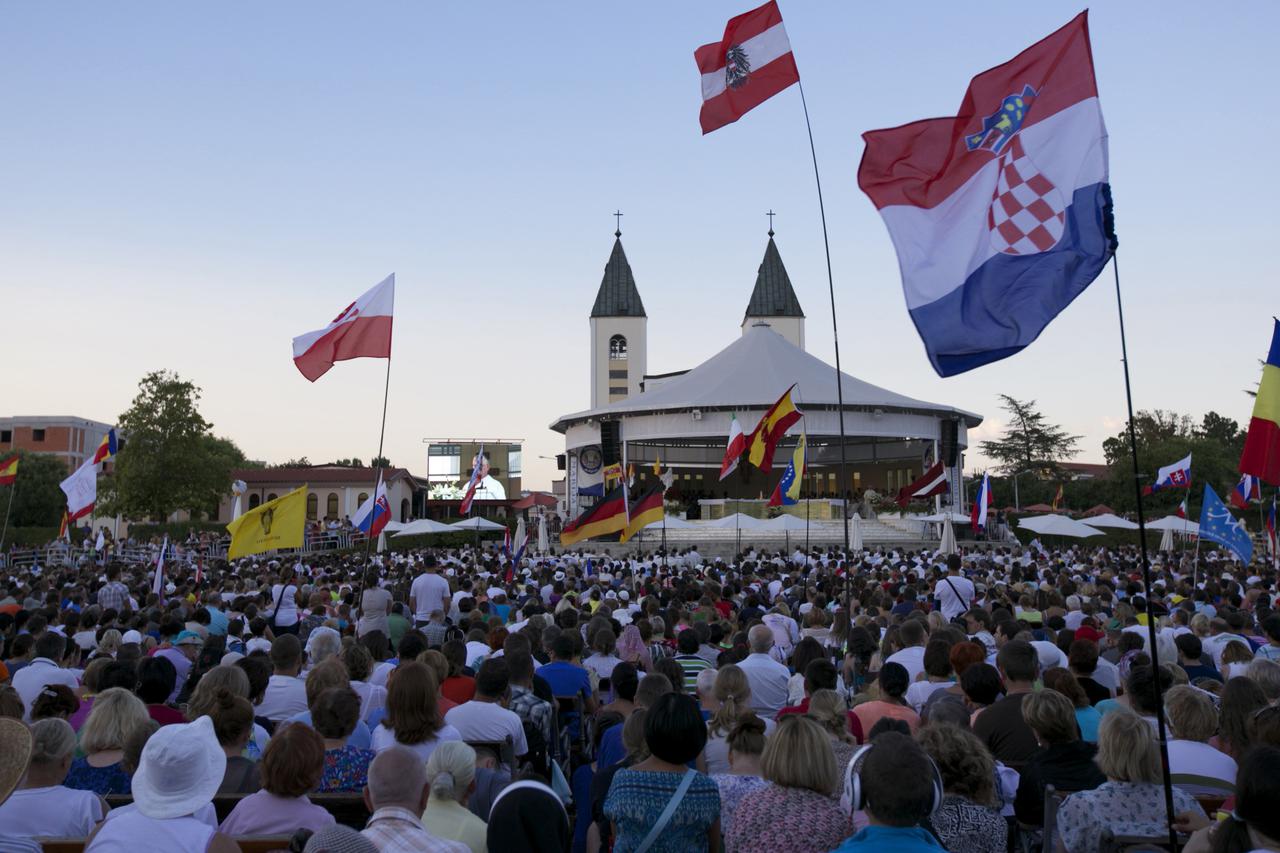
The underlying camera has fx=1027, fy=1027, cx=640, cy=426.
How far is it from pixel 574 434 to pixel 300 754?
5482 cm

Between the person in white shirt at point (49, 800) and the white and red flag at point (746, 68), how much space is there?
8375mm

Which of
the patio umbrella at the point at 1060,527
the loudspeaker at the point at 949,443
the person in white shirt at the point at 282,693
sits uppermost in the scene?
the loudspeaker at the point at 949,443

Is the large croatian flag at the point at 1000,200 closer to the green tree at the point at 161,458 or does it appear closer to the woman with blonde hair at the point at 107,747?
the woman with blonde hair at the point at 107,747

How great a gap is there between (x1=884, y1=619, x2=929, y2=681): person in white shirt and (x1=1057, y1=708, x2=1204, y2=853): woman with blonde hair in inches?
111

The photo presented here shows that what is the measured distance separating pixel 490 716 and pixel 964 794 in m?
2.36

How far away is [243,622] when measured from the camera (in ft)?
32.3

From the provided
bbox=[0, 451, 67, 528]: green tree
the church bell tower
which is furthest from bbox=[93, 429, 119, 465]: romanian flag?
the church bell tower

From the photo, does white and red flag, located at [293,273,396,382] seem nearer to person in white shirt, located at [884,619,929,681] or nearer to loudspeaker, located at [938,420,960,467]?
person in white shirt, located at [884,619,929,681]

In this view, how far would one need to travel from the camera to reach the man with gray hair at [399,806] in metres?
3.30

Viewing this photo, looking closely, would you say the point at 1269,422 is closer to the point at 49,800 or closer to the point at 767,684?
the point at 767,684

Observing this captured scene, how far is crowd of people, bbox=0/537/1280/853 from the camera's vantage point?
3.41 meters

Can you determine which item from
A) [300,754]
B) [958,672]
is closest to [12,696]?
[300,754]

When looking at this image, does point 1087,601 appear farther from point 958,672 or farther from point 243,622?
point 243,622

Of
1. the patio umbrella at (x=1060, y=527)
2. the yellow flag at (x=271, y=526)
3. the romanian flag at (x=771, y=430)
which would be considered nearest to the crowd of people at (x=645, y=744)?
the yellow flag at (x=271, y=526)
